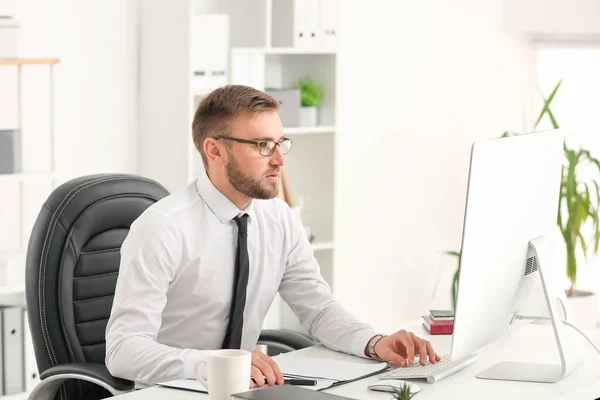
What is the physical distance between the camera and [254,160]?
7.70 feet

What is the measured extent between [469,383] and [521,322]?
0.24 metres

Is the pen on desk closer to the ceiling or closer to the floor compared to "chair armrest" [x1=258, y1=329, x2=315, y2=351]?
closer to the ceiling

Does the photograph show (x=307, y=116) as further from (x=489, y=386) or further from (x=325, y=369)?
(x=489, y=386)

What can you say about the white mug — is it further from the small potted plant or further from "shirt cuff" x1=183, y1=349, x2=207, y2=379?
the small potted plant

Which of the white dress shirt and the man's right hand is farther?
the white dress shirt

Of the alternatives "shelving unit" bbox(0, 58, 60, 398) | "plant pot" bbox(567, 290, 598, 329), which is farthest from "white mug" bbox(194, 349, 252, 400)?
"plant pot" bbox(567, 290, 598, 329)

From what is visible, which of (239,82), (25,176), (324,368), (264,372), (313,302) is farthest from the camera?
(239,82)

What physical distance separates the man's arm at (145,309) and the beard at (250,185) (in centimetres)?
19

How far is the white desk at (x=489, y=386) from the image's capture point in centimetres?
194

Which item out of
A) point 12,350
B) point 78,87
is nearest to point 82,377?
point 12,350

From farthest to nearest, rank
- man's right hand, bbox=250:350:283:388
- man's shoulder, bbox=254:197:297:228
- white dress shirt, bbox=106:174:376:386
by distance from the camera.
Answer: man's shoulder, bbox=254:197:297:228, white dress shirt, bbox=106:174:376:386, man's right hand, bbox=250:350:283:388

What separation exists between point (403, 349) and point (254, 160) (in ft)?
1.84

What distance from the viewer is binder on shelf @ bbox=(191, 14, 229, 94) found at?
379 cm

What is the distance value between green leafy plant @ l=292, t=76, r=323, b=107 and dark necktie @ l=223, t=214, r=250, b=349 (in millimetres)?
1884
